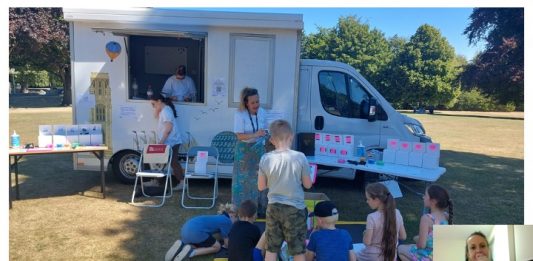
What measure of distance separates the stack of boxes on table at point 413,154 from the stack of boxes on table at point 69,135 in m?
3.88

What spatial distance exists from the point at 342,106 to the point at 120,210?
3457mm

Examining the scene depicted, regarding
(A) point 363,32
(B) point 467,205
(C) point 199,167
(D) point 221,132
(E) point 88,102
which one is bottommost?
(B) point 467,205

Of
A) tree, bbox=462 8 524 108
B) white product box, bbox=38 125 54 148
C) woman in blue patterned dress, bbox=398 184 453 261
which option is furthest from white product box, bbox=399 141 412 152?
white product box, bbox=38 125 54 148

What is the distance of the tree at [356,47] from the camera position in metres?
A: 33.8

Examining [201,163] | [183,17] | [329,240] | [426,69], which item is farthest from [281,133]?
[426,69]

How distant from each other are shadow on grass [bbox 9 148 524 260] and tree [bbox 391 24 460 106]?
93.6 ft

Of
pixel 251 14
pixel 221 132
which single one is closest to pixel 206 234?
pixel 221 132

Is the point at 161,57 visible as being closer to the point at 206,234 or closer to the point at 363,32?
the point at 206,234

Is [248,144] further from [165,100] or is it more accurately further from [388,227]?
[388,227]

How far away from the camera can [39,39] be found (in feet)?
59.2

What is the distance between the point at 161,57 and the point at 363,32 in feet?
105

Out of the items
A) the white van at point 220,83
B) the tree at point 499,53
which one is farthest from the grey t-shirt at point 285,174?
the tree at point 499,53
